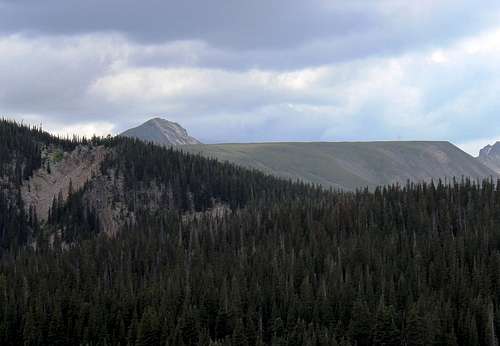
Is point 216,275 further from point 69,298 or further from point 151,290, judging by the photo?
point 69,298

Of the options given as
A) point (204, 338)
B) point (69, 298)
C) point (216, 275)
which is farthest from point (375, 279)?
point (69, 298)

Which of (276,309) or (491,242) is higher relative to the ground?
(491,242)

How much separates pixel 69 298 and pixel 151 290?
662 inches

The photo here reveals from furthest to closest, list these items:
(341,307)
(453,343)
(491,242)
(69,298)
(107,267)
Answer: (107,267) → (491,242) → (69,298) → (341,307) → (453,343)

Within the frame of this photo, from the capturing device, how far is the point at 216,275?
166 m

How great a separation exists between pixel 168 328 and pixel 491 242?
9134 cm

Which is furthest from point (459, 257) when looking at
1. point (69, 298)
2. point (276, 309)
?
point (69, 298)

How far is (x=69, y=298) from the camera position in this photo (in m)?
149

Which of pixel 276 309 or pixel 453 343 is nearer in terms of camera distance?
pixel 453 343

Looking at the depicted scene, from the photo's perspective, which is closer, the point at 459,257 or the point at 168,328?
the point at 168,328

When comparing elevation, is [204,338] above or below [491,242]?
below

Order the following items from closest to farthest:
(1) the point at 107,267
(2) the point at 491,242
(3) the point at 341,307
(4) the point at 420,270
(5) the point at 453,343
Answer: (5) the point at 453,343 → (3) the point at 341,307 → (4) the point at 420,270 → (2) the point at 491,242 → (1) the point at 107,267

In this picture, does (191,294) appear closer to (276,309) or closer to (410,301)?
(276,309)

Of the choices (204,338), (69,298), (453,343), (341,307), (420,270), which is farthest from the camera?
(420,270)
